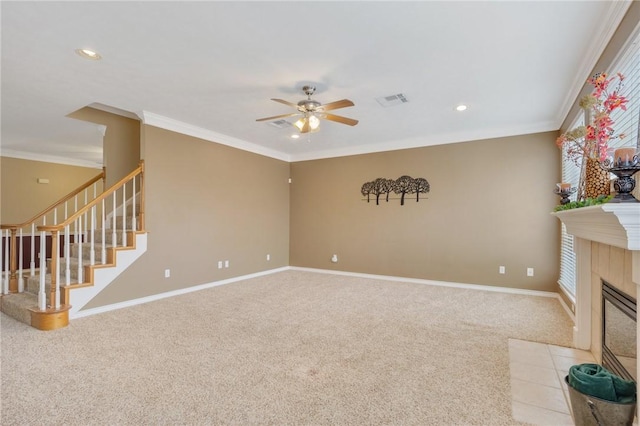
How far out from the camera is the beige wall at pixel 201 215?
447 centimetres

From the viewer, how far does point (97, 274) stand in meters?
3.90

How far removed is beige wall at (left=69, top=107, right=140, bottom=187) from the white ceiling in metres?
0.45

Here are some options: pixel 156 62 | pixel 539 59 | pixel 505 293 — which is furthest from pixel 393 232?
pixel 156 62

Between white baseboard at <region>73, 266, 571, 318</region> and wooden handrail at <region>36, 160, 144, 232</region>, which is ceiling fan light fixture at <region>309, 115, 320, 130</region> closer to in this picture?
wooden handrail at <region>36, 160, 144, 232</region>

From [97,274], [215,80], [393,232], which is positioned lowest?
[97,274]

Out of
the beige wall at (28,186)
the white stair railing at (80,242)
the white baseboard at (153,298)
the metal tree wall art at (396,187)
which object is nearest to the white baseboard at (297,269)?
the white baseboard at (153,298)

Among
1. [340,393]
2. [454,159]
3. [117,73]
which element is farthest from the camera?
[454,159]

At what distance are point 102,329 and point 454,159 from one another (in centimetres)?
542

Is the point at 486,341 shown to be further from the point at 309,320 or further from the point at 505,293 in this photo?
the point at 505,293

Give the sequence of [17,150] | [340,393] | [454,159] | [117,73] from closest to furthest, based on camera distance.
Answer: [340,393] < [117,73] < [454,159] < [17,150]

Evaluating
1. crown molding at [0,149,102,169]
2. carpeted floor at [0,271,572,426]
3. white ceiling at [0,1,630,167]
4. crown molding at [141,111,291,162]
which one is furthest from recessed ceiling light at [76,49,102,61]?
crown molding at [0,149,102,169]

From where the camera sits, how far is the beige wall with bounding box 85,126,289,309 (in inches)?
176

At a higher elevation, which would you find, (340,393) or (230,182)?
(230,182)

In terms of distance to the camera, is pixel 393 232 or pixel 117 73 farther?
pixel 393 232
